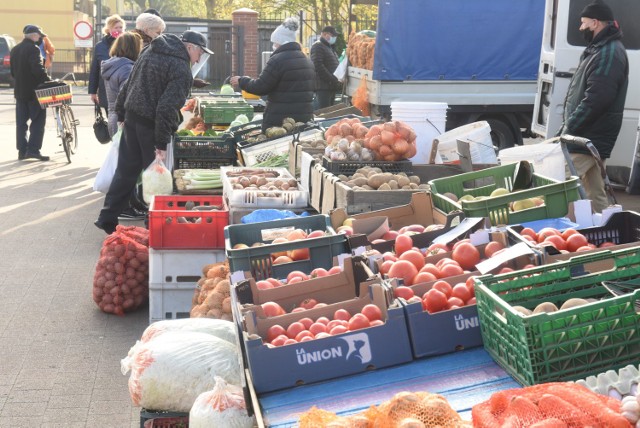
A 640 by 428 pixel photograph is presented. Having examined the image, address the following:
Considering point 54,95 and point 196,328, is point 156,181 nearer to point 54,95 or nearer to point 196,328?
point 196,328

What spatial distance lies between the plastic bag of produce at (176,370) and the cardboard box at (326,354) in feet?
2.06

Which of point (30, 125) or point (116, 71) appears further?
point (30, 125)

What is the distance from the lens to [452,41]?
553 inches

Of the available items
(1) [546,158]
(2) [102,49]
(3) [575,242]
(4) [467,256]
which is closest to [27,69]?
(2) [102,49]

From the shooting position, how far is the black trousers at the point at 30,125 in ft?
49.8

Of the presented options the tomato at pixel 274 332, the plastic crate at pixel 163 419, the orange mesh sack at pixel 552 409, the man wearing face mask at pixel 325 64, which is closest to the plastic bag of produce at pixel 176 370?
the plastic crate at pixel 163 419

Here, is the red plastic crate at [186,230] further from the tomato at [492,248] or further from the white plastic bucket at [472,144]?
the tomato at [492,248]

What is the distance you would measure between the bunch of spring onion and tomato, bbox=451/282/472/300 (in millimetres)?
4842

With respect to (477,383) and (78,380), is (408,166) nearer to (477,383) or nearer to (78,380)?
(78,380)

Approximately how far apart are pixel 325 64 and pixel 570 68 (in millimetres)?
7071

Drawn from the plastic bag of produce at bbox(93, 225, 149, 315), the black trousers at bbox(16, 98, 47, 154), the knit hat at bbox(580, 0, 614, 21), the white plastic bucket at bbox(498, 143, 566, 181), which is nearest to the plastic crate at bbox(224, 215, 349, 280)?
the white plastic bucket at bbox(498, 143, 566, 181)

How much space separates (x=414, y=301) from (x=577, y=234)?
1192 millimetres

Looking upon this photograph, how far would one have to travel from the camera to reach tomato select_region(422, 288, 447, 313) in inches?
147

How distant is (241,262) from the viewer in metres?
4.58
